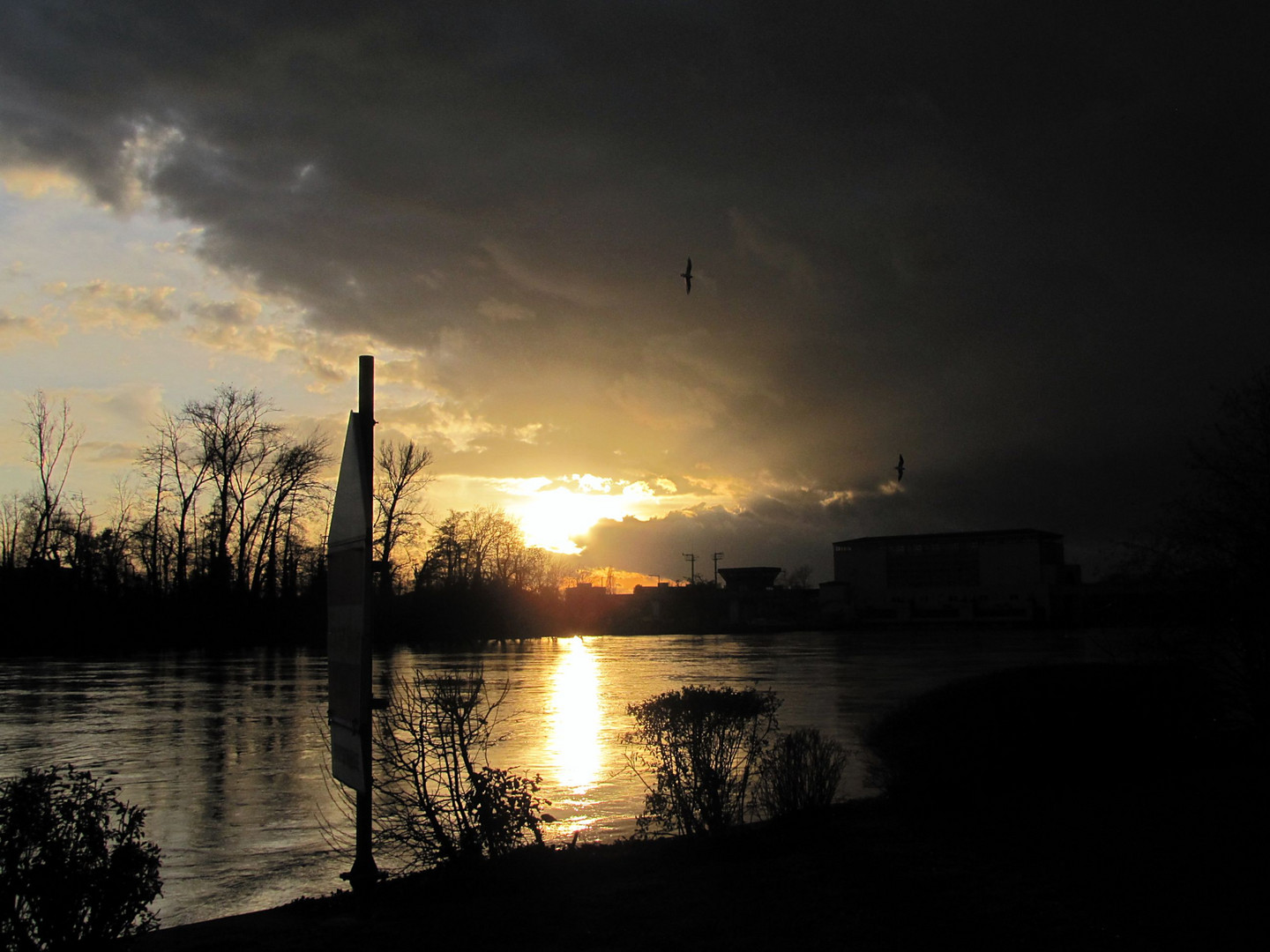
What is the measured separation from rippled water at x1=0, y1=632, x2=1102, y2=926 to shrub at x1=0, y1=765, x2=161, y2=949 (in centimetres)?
310

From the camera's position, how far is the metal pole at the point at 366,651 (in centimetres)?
560

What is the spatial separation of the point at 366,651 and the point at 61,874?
1763mm

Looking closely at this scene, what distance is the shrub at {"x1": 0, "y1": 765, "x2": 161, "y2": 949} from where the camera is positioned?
468 cm

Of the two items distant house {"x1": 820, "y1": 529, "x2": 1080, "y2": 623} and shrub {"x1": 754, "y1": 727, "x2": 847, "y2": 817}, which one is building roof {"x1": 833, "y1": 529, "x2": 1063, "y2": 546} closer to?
distant house {"x1": 820, "y1": 529, "x2": 1080, "y2": 623}

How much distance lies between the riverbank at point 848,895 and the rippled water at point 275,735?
2259mm

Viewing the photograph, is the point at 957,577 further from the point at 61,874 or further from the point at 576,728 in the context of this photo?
the point at 61,874

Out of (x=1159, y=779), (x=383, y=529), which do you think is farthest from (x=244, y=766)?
(x=383, y=529)

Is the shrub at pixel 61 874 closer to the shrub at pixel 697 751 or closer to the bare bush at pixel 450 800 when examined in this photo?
the bare bush at pixel 450 800

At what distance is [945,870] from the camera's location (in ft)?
21.8

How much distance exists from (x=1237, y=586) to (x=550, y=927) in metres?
8.97

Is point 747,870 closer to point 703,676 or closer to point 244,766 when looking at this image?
point 244,766

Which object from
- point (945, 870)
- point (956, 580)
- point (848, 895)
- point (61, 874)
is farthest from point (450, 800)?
point (956, 580)

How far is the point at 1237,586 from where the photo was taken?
11.1 metres

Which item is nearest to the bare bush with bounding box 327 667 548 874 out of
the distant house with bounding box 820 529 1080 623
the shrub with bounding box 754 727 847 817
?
the shrub with bounding box 754 727 847 817
